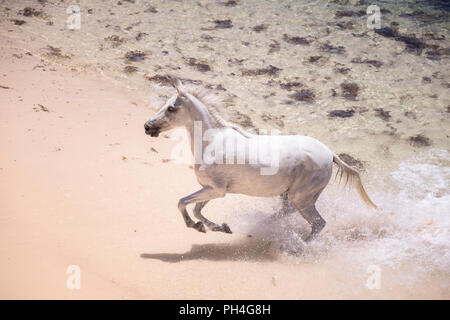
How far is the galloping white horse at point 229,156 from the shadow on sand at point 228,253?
0.28 m

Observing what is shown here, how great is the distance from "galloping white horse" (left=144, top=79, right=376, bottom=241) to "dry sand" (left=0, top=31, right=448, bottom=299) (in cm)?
53

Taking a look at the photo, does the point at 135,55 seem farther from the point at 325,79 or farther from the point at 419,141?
the point at 419,141

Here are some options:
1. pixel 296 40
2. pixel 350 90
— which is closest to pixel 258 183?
A: pixel 350 90

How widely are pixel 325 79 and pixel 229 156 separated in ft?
18.1

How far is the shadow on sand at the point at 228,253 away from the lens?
427 cm

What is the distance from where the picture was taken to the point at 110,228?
15.0 ft

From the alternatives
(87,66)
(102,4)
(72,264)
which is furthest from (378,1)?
(72,264)

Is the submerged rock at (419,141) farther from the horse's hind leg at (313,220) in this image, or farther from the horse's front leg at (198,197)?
the horse's front leg at (198,197)

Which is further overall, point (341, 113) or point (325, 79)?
point (325, 79)

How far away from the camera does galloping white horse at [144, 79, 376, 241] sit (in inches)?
167

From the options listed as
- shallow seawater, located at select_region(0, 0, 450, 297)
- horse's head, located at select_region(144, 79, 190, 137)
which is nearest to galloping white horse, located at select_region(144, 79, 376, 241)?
horse's head, located at select_region(144, 79, 190, 137)

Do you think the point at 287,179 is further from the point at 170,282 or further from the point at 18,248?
the point at 18,248

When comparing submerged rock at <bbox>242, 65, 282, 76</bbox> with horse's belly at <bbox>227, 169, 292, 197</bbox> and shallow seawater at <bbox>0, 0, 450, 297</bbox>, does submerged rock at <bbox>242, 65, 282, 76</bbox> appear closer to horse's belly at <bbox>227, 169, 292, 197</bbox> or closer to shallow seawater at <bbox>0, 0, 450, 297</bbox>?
shallow seawater at <bbox>0, 0, 450, 297</bbox>

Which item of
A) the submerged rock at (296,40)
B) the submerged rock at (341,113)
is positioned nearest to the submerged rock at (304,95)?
the submerged rock at (341,113)
